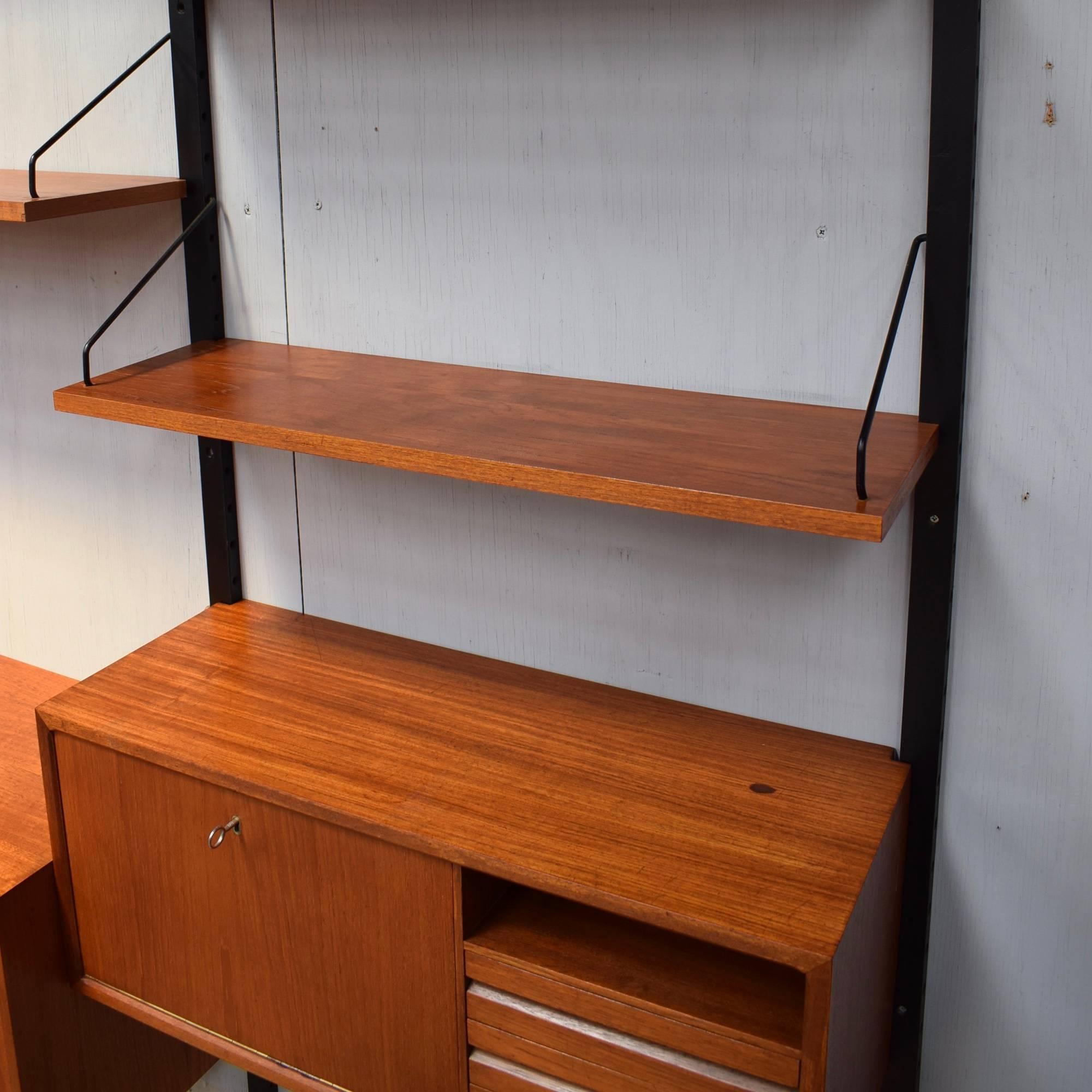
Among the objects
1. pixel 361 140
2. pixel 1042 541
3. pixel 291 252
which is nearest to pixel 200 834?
pixel 291 252

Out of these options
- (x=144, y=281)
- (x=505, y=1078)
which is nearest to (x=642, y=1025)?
(x=505, y=1078)

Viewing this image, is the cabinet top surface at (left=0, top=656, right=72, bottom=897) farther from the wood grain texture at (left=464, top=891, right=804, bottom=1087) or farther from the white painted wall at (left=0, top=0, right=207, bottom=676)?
the wood grain texture at (left=464, top=891, right=804, bottom=1087)

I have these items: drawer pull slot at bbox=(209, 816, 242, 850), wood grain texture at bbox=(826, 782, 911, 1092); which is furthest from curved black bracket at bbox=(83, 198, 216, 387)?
wood grain texture at bbox=(826, 782, 911, 1092)

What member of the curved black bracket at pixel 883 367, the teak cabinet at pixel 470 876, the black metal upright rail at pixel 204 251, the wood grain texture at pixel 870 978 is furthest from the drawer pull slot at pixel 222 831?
the curved black bracket at pixel 883 367

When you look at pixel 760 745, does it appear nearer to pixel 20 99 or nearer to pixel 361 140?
pixel 361 140

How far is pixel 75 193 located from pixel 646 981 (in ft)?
3.63

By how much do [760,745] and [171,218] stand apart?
3.47 feet

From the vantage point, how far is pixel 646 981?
4.01 ft

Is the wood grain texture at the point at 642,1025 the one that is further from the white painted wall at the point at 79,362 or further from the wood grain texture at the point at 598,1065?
the white painted wall at the point at 79,362

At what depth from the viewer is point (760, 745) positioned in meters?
1.43

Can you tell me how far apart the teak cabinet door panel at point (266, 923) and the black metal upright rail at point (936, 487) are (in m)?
0.55

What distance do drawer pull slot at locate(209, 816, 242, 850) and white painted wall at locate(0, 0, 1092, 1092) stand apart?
41cm

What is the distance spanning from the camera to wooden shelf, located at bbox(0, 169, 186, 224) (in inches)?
55.7

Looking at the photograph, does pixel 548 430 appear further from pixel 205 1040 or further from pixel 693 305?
pixel 205 1040
